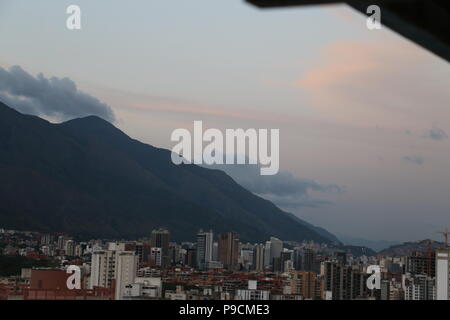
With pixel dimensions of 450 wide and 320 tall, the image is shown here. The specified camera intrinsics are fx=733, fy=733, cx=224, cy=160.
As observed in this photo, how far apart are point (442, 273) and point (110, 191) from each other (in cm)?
917

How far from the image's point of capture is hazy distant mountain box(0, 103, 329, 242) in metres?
18.0

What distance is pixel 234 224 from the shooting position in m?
18.4

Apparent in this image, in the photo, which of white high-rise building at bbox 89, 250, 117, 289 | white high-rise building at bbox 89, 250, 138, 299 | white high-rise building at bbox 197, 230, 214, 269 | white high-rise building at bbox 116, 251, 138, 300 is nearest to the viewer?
white high-rise building at bbox 116, 251, 138, 300

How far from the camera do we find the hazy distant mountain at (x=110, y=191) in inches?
709

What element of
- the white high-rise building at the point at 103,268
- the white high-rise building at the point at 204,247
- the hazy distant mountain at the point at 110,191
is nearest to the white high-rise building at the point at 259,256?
the hazy distant mountain at the point at 110,191

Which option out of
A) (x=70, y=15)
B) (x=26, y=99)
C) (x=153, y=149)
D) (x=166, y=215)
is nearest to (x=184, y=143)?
(x=153, y=149)

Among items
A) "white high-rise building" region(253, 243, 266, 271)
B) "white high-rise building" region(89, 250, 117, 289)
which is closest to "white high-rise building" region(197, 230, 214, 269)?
"white high-rise building" region(253, 243, 266, 271)

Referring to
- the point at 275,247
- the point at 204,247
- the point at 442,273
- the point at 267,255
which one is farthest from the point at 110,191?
the point at 442,273

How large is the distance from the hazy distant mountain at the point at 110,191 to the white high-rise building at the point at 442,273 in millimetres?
2730

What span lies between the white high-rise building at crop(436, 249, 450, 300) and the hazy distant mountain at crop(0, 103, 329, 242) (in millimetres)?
2730

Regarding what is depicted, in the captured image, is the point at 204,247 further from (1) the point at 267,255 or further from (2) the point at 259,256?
(1) the point at 267,255

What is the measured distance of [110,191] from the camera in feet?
67.4

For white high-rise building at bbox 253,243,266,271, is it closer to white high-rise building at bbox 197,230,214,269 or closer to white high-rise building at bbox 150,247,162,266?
white high-rise building at bbox 197,230,214,269
